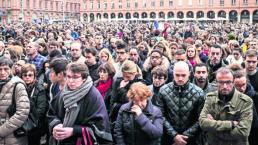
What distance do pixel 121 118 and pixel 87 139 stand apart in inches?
29.2

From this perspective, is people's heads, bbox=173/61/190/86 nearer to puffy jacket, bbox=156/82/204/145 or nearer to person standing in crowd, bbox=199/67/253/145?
puffy jacket, bbox=156/82/204/145

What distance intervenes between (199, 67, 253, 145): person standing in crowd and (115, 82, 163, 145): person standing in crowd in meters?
0.65

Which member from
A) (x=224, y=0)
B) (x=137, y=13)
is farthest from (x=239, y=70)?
(x=137, y=13)

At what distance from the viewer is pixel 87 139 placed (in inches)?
180

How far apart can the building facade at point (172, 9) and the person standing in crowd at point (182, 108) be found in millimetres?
66318

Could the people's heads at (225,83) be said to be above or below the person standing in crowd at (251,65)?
below

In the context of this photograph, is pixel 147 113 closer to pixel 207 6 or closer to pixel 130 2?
pixel 207 6

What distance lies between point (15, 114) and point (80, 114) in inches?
55.3

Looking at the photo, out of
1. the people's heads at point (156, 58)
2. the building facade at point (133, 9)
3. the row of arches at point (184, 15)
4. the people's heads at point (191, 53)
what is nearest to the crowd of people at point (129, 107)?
the people's heads at point (156, 58)

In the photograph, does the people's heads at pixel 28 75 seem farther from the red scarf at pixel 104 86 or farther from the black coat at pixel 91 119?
the black coat at pixel 91 119

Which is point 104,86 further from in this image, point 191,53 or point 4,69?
point 191,53

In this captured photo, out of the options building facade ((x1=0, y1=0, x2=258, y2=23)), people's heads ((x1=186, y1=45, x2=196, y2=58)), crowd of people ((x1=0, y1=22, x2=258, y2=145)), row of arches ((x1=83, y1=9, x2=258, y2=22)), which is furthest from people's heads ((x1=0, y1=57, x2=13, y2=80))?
row of arches ((x1=83, y1=9, x2=258, y2=22))

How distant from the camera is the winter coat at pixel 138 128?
5.03 meters

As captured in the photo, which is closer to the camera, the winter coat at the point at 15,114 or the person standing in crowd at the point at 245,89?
the winter coat at the point at 15,114
